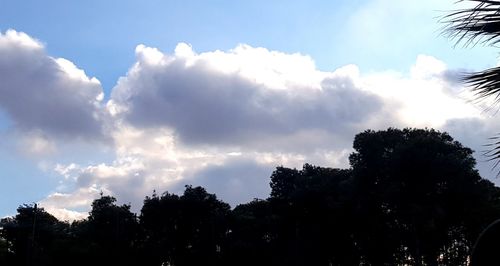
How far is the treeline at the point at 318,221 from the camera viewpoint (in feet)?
144

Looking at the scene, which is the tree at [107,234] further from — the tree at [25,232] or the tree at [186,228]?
the tree at [25,232]

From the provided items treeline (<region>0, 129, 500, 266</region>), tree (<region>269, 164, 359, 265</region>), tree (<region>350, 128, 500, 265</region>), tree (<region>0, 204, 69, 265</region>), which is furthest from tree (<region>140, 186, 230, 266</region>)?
→ tree (<region>350, 128, 500, 265</region>)

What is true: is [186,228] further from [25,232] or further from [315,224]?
[25,232]

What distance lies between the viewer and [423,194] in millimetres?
43875

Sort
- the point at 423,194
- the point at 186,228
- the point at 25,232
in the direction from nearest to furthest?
the point at 423,194, the point at 186,228, the point at 25,232

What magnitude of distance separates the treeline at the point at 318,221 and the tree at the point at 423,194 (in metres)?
0.07

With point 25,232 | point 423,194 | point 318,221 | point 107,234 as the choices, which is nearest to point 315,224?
point 318,221

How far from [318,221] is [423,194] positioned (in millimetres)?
13380

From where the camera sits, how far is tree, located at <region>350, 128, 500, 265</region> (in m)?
43.4

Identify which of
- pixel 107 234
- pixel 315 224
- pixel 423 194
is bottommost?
pixel 423 194

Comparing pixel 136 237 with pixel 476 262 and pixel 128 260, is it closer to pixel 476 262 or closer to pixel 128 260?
pixel 128 260

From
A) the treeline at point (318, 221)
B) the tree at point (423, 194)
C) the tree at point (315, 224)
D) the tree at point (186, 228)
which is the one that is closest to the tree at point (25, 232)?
the treeline at point (318, 221)

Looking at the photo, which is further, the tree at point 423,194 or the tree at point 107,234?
the tree at point 107,234

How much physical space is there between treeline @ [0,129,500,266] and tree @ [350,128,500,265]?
2.8 inches
